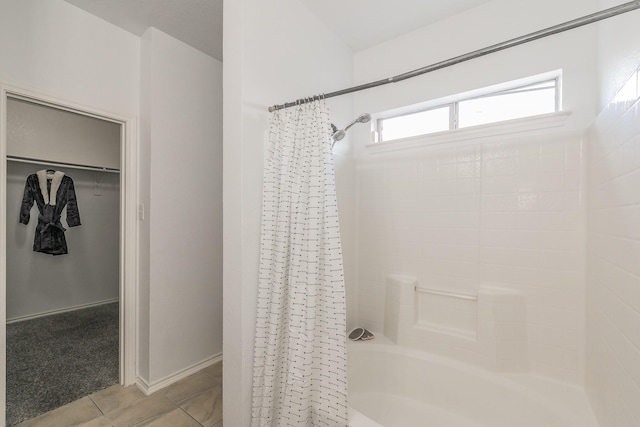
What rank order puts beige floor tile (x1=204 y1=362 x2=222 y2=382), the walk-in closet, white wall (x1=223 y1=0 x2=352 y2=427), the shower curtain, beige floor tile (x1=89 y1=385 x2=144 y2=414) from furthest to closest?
the walk-in closet < beige floor tile (x1=204 y1=362 x2=222 y2=382) < beige floor tile (x1=89 y1=385 x2=144 y2=414) < white wall (x1=223 y1=0 x2=352 y2=427) < the shower curtain

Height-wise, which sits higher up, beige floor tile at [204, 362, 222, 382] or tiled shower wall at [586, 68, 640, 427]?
tiled shower wall at [586, 68, 640, 427]

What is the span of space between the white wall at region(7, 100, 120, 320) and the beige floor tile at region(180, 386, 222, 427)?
2635 mm

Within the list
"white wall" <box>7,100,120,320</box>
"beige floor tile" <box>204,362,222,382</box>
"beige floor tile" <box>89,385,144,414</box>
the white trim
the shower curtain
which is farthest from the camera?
"white wall" <box>7,100,120,320</box>

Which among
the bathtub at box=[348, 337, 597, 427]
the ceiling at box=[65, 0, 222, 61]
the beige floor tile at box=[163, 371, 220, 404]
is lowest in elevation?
the beige floor tile at box=[163, 371, 220, 404]

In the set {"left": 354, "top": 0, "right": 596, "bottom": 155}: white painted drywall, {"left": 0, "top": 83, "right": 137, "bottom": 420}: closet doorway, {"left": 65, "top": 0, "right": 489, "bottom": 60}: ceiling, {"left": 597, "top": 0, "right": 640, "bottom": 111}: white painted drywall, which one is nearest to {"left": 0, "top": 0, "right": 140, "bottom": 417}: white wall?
{"left": 65, "top": 0, "right": 489, "bottom": 60}: ceiling

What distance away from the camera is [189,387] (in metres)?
2.01

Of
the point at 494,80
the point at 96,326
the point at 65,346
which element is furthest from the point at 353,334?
the point at 96,326

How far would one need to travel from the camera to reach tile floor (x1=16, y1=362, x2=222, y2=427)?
5.40ft

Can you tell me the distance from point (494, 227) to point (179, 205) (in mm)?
2228

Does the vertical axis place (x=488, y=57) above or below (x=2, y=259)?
above

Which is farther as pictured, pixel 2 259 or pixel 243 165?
pixel 2 259

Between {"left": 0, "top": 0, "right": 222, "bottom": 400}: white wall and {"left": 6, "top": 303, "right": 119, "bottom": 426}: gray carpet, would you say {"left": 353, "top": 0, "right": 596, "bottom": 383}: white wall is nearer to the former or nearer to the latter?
{"left": 0, "top": 0, "right": 222, "bottom": 400}: white wall

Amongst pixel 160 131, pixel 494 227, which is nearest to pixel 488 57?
pixel 494 227

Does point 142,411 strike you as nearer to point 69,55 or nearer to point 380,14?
point 69,55
